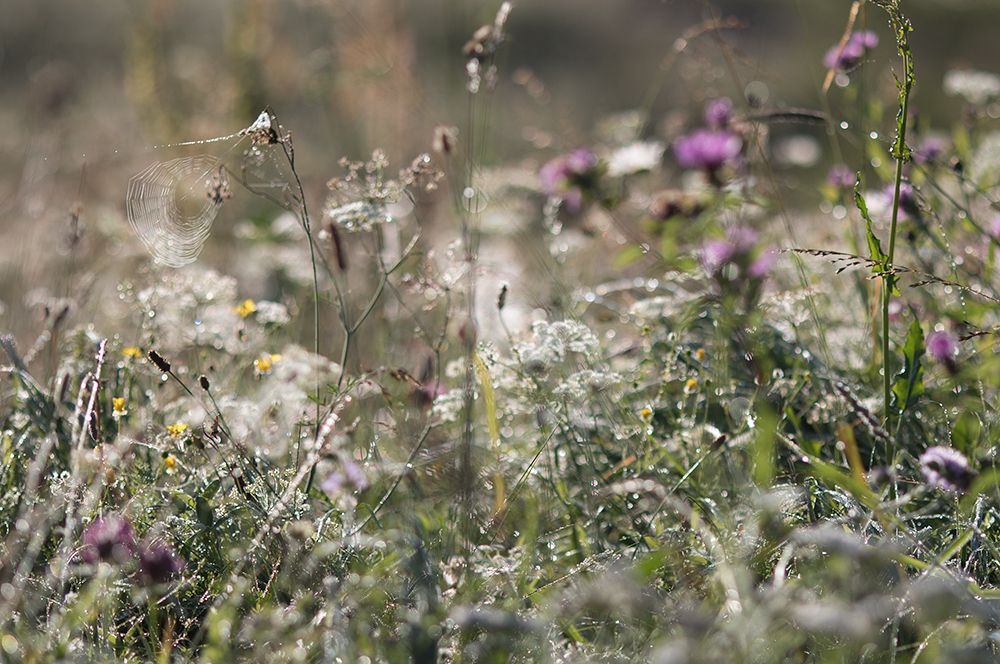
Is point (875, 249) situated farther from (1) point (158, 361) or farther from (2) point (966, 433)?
(1) point (158, 361)

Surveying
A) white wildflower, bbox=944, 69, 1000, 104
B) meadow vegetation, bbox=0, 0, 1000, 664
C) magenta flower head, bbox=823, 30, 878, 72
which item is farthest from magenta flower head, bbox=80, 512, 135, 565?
white wildflower, bbox=944, 69, 1000, 104

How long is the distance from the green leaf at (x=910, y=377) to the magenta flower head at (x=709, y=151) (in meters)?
0.69

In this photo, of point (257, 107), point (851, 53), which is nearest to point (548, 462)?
point (851, 53)

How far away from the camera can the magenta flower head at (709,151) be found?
5.47 feet

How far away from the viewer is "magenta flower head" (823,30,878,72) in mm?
1403

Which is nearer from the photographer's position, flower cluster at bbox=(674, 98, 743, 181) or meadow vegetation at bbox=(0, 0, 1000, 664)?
meadow vegetation at bbox=(0, 0, 1000, 664)

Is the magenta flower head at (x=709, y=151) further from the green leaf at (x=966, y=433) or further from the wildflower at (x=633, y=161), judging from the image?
the green leaf at (x=966, y=433)

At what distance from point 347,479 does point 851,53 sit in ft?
4.04

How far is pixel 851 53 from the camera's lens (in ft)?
4.82

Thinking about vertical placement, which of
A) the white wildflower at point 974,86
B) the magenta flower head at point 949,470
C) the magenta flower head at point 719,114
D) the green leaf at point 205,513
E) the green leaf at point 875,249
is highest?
the white wildflower at point 974,86

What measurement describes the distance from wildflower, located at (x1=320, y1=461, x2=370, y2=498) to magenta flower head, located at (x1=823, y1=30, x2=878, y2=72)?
1095 mm

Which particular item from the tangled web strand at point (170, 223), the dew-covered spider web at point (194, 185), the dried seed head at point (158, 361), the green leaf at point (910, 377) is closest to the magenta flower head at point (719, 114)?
the green leaf at point (910, 377)

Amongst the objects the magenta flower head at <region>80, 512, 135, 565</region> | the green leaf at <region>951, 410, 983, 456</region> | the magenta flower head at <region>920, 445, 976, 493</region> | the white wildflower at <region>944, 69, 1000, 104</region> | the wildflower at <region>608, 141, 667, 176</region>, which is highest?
the white wildflower at <region>944, 69, 1000, 104</region>

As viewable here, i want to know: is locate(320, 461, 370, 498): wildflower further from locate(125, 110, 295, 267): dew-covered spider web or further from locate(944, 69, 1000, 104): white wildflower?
locate(944, 69, 1000, 104): white wildflower
